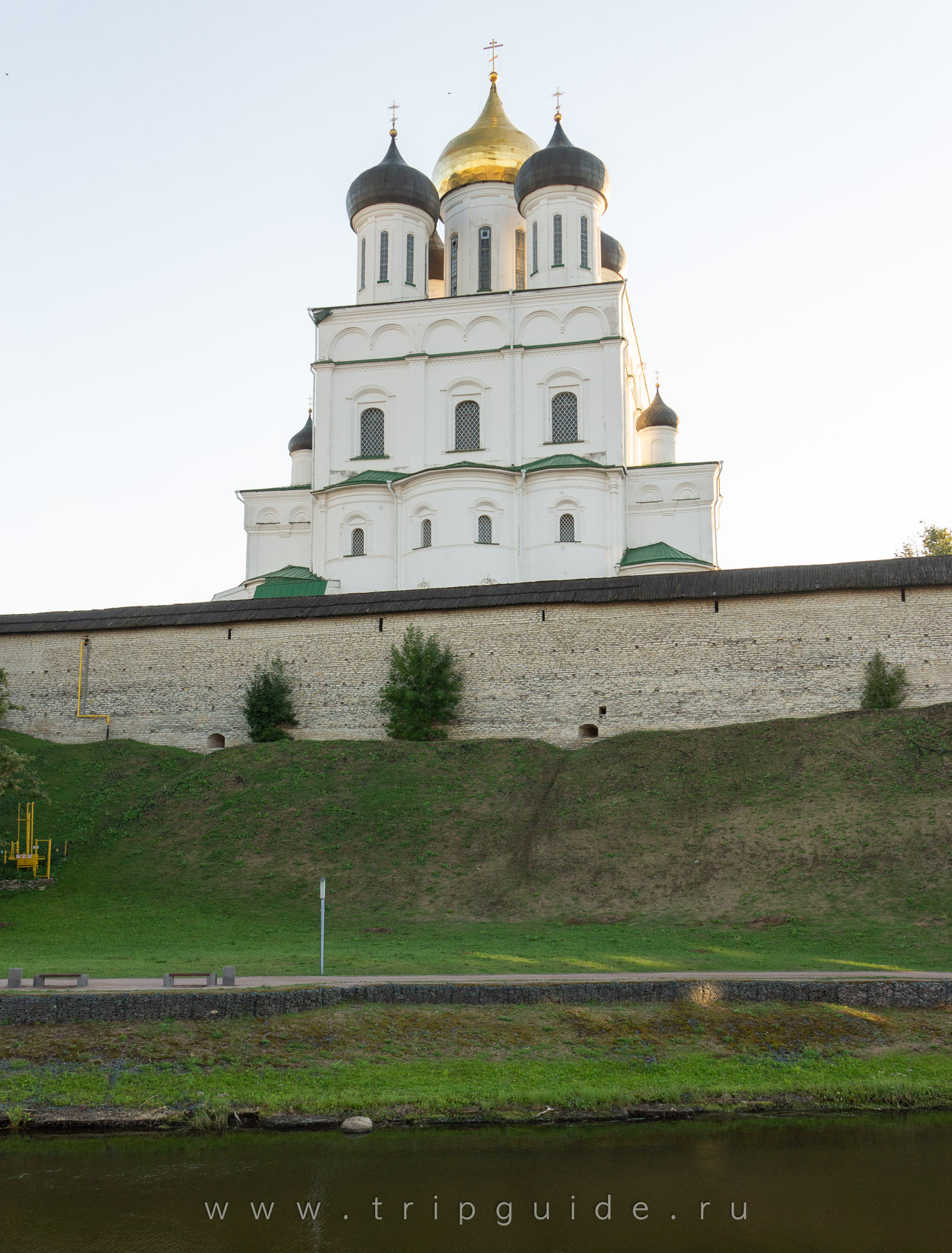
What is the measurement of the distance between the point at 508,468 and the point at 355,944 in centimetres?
2165

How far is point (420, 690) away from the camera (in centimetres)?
2412

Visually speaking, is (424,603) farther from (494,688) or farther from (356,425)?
(356,425)

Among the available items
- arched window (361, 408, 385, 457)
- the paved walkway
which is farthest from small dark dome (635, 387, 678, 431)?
the paved walkway

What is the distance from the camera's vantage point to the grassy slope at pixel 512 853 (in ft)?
48.2

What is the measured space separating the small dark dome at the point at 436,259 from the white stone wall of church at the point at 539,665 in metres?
21.4

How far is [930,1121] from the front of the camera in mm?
9578

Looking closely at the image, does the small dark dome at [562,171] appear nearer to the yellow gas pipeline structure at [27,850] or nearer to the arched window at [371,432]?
the arched window at [371,432]

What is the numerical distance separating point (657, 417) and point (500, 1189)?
35955 mm

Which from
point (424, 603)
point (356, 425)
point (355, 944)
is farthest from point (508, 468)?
point (355, 944)

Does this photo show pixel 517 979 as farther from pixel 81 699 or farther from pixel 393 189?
pixel 393 189

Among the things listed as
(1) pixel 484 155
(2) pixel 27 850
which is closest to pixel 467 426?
(1) pixel 484 155

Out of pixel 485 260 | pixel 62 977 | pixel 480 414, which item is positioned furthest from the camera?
pixel 485 260

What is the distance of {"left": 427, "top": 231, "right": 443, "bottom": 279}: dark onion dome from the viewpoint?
4291 cm

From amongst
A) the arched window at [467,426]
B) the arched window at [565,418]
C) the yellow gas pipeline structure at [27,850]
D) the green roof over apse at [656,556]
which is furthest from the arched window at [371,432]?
the yellow gas pipeline structure at [27,850]
